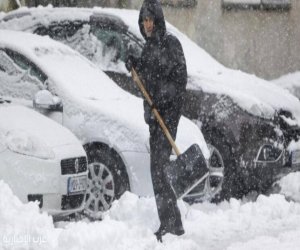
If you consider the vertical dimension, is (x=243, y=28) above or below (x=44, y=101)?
below

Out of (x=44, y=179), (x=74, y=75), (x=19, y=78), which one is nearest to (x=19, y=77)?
(x=19, y=78)

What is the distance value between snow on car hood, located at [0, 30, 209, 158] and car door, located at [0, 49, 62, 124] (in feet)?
0.21

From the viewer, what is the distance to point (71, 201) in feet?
27.2

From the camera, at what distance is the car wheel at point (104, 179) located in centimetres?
892

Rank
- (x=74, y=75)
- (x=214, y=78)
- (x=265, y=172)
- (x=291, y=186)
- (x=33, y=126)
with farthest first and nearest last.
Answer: (x=214, y=78)
(x=291, y=186)
(x=265, y=172)
(x=74, y=75)
(x=33, y=126)

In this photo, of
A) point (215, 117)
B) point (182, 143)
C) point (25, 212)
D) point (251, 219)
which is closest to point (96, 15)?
point (215, 117)

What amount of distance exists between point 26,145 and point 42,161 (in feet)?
0.61

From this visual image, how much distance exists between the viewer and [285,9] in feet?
67.6

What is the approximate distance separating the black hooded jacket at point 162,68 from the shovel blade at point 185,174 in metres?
0.44

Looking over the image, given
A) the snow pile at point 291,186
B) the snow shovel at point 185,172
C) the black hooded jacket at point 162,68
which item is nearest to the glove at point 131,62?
the black hooded jacket at point 162,68

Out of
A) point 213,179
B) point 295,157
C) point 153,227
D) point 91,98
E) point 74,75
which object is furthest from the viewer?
point 295,157

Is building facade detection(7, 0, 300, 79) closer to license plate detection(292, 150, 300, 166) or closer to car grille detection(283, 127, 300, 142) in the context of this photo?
car grille detection(283, 127, 300, 142)

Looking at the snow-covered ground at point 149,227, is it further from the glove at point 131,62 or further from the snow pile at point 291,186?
the glove at point 131,62

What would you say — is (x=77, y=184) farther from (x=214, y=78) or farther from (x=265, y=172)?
(x=214, y=78)
